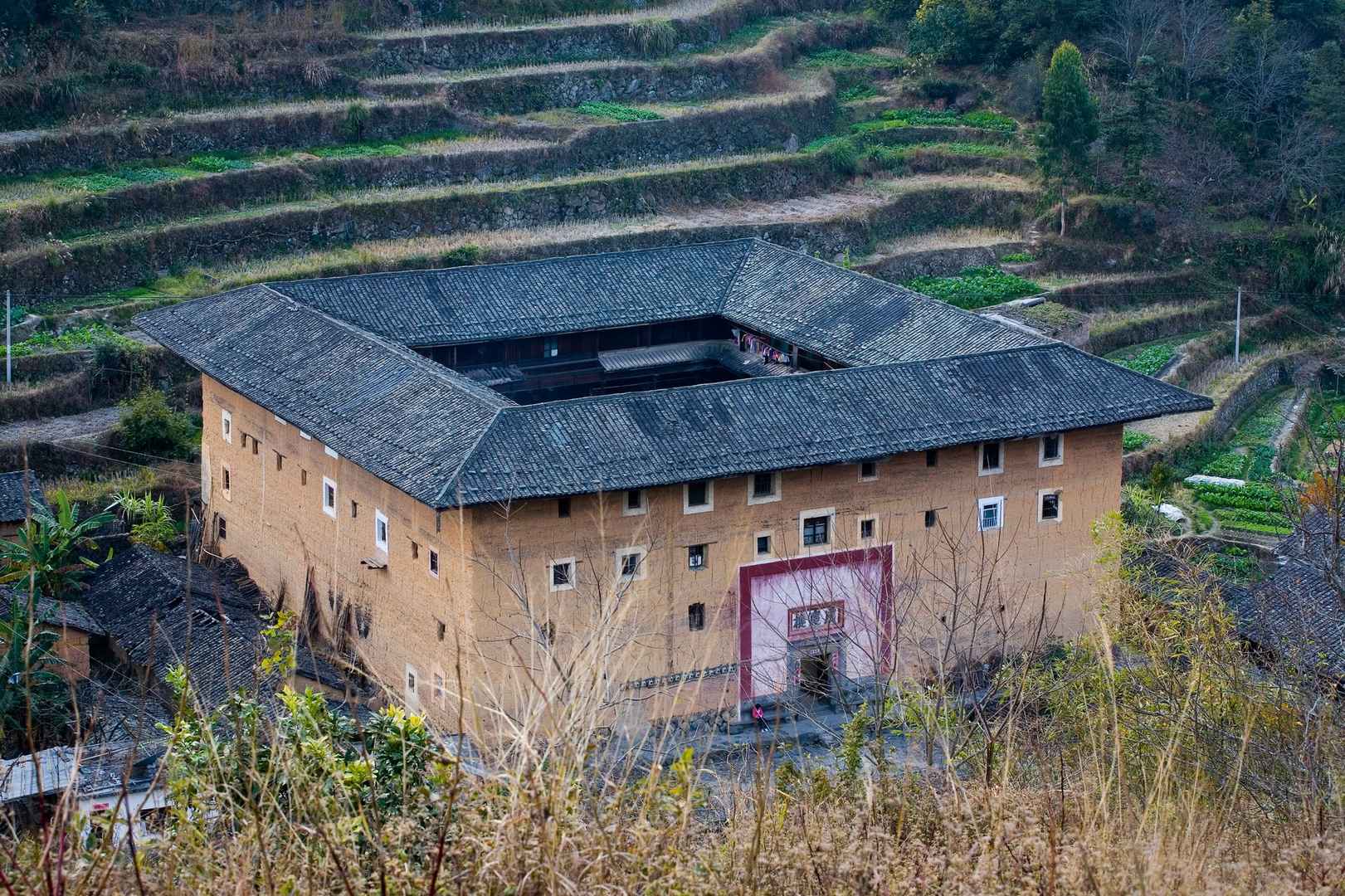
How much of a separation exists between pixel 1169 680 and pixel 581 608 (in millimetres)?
7863

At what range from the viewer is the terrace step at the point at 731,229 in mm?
28969

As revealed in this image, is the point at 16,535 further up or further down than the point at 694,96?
further down

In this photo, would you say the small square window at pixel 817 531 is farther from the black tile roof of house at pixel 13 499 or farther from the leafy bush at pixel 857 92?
the leafy bush at pixel 857 92

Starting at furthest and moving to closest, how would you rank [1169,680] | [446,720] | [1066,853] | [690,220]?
[690,220]
[446,720]
[1169,680]
[1066,853]

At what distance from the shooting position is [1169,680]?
1254 cm

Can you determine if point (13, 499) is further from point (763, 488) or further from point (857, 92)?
point (857, 92)

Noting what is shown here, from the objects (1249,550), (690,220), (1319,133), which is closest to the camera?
(1249,550)

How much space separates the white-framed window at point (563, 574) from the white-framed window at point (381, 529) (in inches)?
84.7

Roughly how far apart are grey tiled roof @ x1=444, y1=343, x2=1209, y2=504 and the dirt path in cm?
841

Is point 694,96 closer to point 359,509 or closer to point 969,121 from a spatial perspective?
point 969,121

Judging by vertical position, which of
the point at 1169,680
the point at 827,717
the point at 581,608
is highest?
the point at 1169,680

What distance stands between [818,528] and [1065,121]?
17.2 metres

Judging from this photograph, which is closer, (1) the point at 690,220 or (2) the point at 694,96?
(1) the point at 690,220

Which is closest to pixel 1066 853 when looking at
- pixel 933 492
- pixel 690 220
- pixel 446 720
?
pixel 446 720
